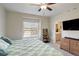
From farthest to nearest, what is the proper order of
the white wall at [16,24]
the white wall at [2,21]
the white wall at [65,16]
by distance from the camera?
the white wall at [65,16]
the white wall at [16,24]
the white wall at [2,21]

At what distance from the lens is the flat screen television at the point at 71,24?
7.24 ft

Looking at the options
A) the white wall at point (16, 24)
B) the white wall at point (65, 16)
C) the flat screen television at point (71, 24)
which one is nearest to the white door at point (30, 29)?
the white wall at point (16, 24)

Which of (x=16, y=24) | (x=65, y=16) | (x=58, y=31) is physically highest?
(x=65, y=16)

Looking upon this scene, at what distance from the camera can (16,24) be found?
2.00 meters

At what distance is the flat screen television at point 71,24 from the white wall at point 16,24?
1.65 ft

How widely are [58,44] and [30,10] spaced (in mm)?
1080

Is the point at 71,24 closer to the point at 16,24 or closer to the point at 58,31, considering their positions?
the point at 58,31

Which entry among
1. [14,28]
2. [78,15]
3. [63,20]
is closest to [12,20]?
[14,28]

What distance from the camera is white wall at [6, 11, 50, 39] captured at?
1.91 meters

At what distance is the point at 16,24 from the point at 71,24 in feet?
4.04

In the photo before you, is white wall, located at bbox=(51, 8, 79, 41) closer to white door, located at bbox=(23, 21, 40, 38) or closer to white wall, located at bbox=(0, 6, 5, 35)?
white door, located at bbox=(23, 21, 40, 38)

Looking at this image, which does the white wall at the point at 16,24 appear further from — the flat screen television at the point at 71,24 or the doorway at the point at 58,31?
the flat screen television at the point at 71,24

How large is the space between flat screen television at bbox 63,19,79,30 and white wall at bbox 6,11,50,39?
0.50m

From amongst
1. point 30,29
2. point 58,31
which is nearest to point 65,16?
point 58,31
